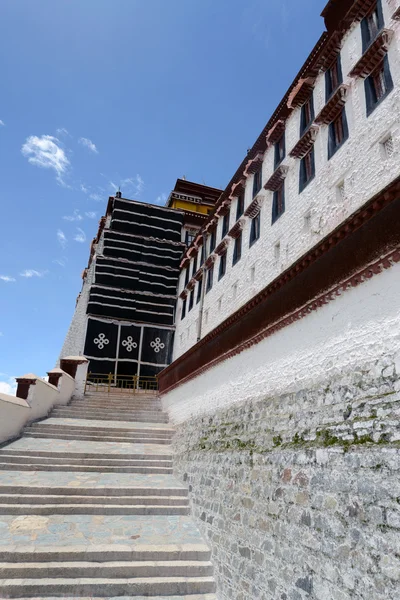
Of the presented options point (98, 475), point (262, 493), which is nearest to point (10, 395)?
point (98, 475)

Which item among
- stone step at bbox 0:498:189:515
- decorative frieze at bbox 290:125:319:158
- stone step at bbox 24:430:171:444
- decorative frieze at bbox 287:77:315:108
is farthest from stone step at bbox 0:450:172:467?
decorative frieze at bbox 287:77:315:108

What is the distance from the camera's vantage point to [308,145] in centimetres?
1169

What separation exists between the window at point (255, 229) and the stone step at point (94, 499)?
946 cm

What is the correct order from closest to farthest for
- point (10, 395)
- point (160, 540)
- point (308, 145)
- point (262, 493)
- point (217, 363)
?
point (262, 493), point (160, 540), point (217, 363), point (10, 395), point (308, 145)

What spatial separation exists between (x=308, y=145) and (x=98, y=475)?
35.2 ft

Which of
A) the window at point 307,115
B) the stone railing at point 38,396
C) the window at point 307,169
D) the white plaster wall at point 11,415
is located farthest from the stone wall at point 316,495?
the window at point 307,115

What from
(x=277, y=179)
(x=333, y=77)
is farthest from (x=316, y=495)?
(x=333, y=77)

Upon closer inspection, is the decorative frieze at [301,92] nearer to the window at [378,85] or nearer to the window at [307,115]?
the window at [307,115]

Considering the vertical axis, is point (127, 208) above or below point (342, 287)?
above

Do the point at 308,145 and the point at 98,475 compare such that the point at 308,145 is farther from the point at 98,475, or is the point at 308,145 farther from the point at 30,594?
the point at 30,594

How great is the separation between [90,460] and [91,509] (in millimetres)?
2222

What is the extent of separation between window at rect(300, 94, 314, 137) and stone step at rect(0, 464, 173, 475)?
35.2 feet

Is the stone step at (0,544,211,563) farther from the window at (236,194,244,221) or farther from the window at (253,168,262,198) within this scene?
the window at (236,194,244,221)

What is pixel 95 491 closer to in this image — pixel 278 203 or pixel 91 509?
pixel 91 509
